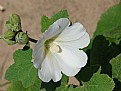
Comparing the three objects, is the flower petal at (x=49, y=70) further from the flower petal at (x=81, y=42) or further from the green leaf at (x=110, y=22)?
the green leaf at (x=110, y=22)

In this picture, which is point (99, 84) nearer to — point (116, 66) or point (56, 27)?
point (116, 66)

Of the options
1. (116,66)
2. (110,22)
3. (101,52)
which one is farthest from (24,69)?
(110,22)

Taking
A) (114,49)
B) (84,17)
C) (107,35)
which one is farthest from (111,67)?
(84,17)

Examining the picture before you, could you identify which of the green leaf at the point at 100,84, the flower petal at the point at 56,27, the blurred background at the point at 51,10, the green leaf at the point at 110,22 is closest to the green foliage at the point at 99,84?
the green leaf at the point at 100,84

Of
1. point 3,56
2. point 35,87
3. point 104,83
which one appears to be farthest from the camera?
point 3,56

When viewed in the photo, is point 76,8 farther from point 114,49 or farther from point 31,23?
point 114,49

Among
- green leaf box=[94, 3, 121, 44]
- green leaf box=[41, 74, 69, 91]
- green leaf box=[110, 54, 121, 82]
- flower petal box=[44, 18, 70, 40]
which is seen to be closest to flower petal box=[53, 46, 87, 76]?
flower petal box=[44, 18, 70, 40]
